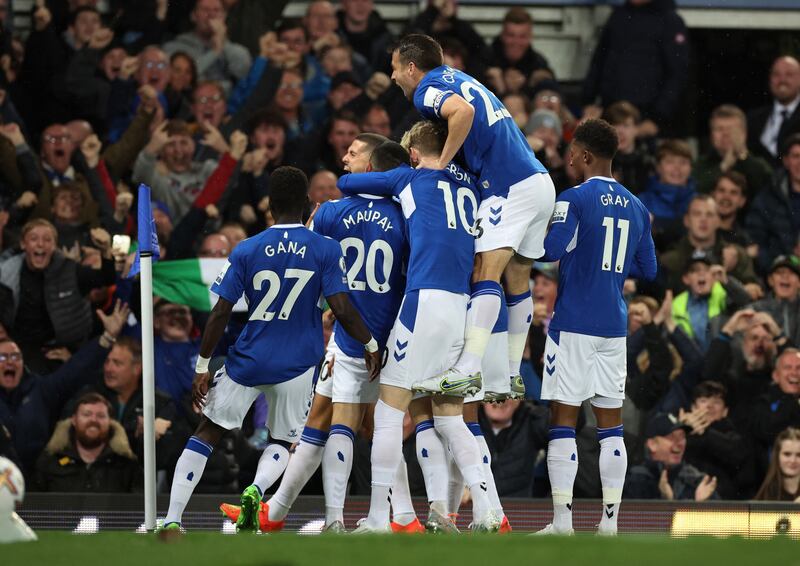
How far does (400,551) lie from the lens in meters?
5.52

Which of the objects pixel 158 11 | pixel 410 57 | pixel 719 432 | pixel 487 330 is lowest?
pixel 719 432

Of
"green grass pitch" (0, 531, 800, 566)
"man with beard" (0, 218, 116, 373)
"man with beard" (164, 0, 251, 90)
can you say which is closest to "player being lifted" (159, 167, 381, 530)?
"green grass pitch" (0, 531, 800, 566)

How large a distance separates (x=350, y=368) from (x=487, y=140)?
5.08ft

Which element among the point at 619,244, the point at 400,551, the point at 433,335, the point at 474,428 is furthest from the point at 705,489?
the point at 400,551

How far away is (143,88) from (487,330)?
650cm

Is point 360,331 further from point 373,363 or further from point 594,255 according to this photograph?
point 594,255

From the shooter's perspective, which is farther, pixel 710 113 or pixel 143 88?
pixel 710 113

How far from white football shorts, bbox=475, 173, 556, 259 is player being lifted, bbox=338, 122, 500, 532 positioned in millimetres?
83

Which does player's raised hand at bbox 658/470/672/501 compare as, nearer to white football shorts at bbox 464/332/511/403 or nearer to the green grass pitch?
white football shorts at bbox 464/332/511/403

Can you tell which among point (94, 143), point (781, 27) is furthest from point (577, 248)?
point (781, 27)

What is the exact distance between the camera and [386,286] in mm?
8258

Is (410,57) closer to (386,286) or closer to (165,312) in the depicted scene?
(386,286)

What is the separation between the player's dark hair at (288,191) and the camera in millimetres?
8344

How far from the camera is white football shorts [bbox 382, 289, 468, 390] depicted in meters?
7.65
